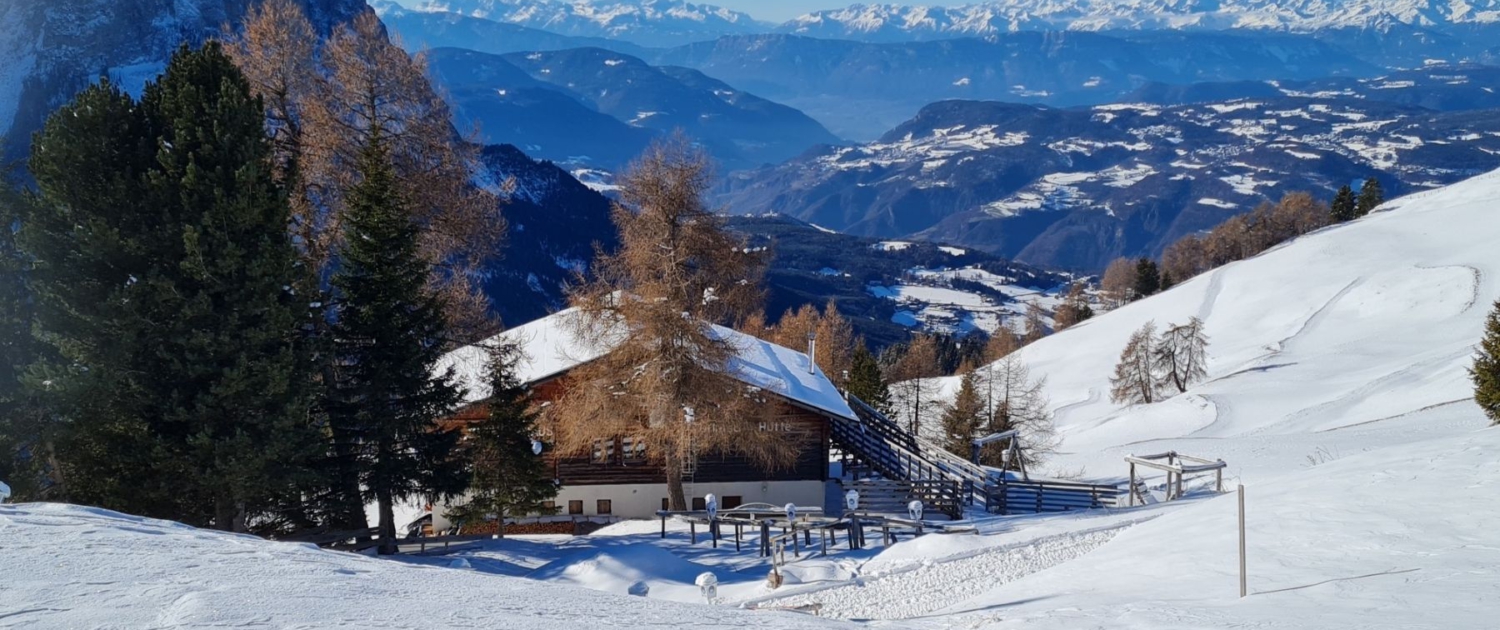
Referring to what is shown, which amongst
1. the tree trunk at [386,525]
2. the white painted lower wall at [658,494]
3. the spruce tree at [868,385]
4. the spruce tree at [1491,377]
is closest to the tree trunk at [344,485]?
the tree trunk at [386,525]

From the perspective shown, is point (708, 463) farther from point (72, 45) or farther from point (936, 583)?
point (72, 45)

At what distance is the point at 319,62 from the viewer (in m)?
23.0

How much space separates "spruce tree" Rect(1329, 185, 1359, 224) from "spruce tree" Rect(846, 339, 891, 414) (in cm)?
9223

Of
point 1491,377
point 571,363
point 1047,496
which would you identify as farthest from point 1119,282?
point 571,363

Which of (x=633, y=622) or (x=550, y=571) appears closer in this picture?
(x=633, y=622)

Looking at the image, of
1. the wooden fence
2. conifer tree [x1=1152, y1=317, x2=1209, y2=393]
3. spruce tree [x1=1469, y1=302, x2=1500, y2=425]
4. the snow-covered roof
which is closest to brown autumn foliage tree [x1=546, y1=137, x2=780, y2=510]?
the snow-covered roof

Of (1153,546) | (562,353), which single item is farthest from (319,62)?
(1153,546)

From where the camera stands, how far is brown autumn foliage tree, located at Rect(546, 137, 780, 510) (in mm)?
22578

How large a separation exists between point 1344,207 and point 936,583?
118629 mm

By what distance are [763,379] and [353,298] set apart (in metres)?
11.7

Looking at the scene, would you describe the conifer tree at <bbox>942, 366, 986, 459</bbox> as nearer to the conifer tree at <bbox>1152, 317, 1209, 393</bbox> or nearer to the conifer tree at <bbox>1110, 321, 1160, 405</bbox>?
the conifer tree at <bbox>1110, 321, 1160, 405</bbox>

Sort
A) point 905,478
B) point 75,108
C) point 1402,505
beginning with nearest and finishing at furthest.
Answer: point 1402,505
point 75,108
point 905,478

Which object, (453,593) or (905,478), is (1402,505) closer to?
(453,593)

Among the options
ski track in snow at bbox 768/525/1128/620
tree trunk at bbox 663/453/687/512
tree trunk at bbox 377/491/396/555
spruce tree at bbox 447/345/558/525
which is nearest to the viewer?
ski track in snow at bbox 768/525/1128/620
